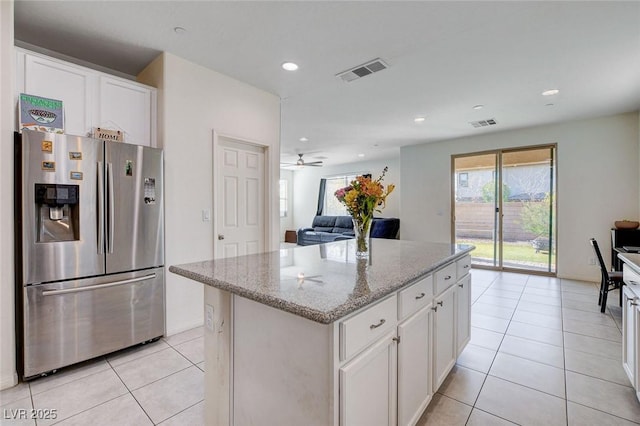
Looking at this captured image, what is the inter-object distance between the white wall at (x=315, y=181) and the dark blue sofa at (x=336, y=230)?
2.64 ft

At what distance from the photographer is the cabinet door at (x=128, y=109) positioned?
257cm

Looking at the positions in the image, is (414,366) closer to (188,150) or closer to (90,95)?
(188,150)

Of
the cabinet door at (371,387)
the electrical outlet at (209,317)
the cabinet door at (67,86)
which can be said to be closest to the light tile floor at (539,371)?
the cabinet door at (371,387)

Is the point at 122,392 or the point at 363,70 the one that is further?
the point at 363,70

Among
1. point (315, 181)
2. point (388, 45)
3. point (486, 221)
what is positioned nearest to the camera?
point (388, 45)

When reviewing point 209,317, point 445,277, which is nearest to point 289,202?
point 445,277

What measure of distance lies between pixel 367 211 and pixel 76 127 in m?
2.48

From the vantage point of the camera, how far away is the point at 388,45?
262cm

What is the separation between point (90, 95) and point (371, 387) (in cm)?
303

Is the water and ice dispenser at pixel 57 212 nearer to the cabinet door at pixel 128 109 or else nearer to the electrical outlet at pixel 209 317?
the cabinet door at pixel 128 109

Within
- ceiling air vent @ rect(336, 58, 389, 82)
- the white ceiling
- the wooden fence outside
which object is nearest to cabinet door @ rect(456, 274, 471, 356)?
the white ceiling

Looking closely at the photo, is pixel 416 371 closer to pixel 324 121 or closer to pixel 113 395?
pixel 113 395

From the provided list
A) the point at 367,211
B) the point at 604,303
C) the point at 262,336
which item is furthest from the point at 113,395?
the point at 604,303

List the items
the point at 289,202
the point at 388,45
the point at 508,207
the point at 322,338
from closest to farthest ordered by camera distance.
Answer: the point at 322,338 < the point at 388,45 < the point at 508,207 < the point at 289,202
